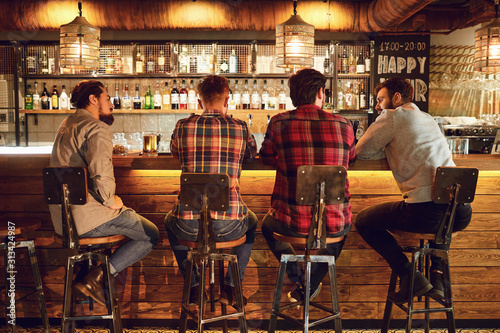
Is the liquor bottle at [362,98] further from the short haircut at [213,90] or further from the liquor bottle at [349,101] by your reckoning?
the short haircut at [213,90]

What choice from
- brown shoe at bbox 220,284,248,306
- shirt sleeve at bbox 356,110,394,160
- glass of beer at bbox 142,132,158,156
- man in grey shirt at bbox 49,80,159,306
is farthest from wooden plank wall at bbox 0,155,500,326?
brown shoe at bbox 220,284,248,306

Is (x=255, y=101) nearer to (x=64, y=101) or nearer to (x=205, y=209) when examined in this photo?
(x=64, y=101)

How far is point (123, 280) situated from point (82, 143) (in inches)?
42.6

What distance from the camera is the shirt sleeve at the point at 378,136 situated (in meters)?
2.57

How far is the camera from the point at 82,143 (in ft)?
8.10

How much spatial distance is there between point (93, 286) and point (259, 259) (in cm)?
111

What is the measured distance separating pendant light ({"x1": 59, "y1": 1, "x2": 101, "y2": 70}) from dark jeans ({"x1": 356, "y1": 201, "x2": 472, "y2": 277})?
2.60 m

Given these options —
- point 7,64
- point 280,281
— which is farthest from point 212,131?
point 7,64

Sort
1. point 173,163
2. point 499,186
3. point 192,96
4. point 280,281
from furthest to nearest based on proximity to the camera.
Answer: point 192,96 < point 499,186 < point 173,163 < point 280,281

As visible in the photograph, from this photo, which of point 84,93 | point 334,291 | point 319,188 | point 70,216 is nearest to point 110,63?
point 84,93

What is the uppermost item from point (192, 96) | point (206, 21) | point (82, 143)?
point (206, 21)

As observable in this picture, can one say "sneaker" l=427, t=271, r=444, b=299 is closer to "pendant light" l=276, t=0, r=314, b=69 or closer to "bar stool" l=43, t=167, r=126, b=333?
"bar stool" l=43, t=167, r=126, b=333

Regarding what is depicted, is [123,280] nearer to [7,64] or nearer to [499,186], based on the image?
[499,186]

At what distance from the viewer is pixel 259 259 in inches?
123
